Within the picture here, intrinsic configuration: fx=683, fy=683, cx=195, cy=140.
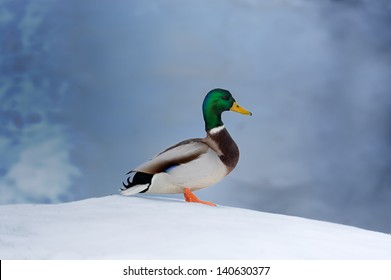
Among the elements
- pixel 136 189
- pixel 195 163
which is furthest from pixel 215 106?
pixel 136 189

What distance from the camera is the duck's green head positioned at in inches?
309

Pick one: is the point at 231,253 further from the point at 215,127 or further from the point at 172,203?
the point at 215,127

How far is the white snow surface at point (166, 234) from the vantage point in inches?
213

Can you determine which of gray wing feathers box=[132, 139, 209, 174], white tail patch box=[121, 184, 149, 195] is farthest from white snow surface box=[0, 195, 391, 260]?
gray wing feathers box=[132, 139, 209, 174]

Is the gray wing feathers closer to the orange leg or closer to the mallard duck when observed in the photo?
the mallard duck

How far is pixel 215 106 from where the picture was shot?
7.86m

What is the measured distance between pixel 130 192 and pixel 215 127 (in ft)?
4.02

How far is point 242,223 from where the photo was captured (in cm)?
660

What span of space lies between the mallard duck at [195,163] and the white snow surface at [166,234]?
0.68 feet

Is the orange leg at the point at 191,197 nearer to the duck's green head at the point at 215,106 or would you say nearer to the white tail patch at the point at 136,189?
the white tail patch at the point at 136,189

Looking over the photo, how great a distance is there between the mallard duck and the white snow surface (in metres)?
0.21

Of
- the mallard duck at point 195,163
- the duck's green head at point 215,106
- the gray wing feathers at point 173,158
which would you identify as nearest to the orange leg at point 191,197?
the mallard duck at point 195,163

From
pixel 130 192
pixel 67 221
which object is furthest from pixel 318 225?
pixel 67 221

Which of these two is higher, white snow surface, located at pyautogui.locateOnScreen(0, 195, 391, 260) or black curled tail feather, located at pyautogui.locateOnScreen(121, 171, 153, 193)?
black curled tail feather, located at pyautogui.locateOnScreen(121, 171, 153, 193)
